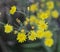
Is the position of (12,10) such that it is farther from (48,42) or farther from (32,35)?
(48,42)

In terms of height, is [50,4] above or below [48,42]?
above

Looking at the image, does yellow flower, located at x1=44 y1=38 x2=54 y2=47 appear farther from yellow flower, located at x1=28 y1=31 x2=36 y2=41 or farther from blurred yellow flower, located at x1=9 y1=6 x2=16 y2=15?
blurred yellow flower, located at x1=9 y1=6 x2=16 y2=15

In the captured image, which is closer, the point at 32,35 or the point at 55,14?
the point at 32,35

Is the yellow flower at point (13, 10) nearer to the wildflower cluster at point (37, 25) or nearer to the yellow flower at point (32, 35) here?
the wildflower cluster at point (37, 25)

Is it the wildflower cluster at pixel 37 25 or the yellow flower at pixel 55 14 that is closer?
the wildflower cluster at pixel 37 25

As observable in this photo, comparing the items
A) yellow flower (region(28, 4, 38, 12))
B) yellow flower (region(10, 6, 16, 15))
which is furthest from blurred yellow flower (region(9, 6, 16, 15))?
yellow flower (region(28, 4, 38, 12))

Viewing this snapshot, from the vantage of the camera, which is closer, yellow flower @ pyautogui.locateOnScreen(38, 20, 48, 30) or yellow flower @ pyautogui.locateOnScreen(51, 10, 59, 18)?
yellow flower @ pyautogui.locateOnScreen(38, 20, 48, 30)

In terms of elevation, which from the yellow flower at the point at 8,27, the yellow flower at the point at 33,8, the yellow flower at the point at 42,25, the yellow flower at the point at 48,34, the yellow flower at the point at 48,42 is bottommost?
the yellow flower at the point at 48,42

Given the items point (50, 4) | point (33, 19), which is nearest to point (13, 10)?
point (33, 19)

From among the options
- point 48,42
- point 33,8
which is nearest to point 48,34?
point 48,42

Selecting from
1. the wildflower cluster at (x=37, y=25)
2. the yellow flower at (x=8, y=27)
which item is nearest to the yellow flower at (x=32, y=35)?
the wildflower cluster at (x=37, y=25)

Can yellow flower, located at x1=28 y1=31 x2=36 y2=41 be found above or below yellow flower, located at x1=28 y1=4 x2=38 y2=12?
below

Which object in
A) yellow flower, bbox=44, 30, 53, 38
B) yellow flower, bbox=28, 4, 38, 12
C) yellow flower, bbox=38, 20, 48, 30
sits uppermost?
yellow flower, bbox=28, 4, 38, 12

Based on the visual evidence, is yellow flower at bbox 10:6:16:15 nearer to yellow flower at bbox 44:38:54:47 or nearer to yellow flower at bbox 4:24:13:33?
yellow flower at bbox 4:24:13:33
